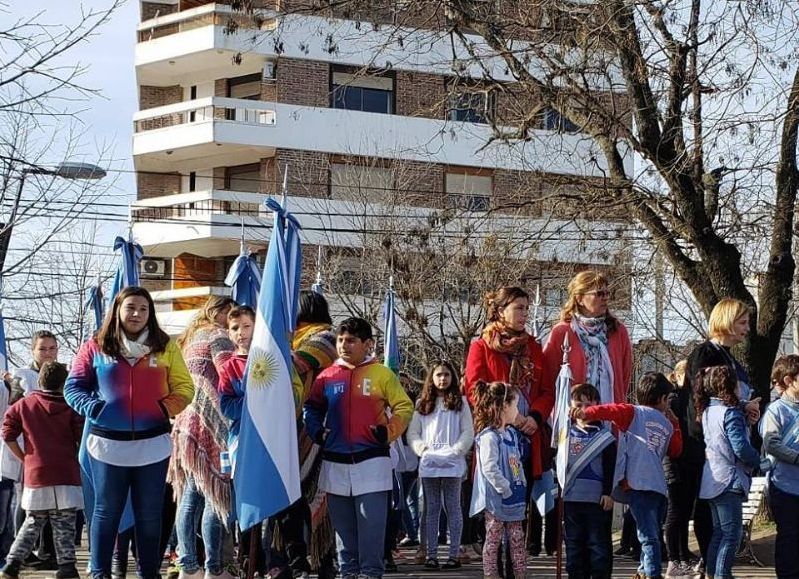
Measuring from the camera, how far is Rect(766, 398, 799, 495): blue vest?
10.0m

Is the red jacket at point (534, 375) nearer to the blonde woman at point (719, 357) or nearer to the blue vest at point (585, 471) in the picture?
the blue vest at point (585, 471)

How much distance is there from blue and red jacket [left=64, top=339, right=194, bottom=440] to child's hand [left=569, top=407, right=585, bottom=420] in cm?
280

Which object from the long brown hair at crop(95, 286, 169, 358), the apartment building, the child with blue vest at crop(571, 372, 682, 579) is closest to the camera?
the long brown hair at crop(95, 286, 169, 358)

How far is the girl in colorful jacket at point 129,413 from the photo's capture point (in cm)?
898

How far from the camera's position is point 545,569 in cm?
1252

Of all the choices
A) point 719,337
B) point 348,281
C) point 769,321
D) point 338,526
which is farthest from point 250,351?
point 348,281

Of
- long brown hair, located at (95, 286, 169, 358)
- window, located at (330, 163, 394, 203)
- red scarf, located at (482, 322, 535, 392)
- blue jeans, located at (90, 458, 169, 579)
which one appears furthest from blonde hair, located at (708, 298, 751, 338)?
window, located at (330, 163, 394, 203)

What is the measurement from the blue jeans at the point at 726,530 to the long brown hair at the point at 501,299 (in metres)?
2.17

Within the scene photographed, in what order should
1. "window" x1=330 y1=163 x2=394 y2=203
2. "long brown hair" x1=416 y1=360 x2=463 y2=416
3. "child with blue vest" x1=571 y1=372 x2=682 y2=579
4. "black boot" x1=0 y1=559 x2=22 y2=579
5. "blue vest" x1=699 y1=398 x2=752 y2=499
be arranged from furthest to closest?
"window" x1=330 y1=163 x2=394 y2=203
"long brown hair" x1=416 y1=360 x2=463 y2=416
"black boot" x1=0 y1=559 x2=22 y2=579
"child with blue vest" x1=571 y1=372 x2=682 y2=579
"blue vest" x1=699 y1=398 x2=752 y2=499

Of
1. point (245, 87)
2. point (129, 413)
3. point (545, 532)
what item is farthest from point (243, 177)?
point (129, 413)

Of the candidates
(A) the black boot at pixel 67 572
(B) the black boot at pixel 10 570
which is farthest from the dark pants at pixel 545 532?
(B) the black boot at pixel 10 570

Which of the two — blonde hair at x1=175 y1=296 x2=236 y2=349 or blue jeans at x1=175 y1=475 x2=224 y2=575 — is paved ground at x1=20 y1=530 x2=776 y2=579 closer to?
blue jeans at x1=175 y1=475 x2=224 y2=575

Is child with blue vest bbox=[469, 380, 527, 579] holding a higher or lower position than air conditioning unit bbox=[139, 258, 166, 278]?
lower

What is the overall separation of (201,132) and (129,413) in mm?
29427
